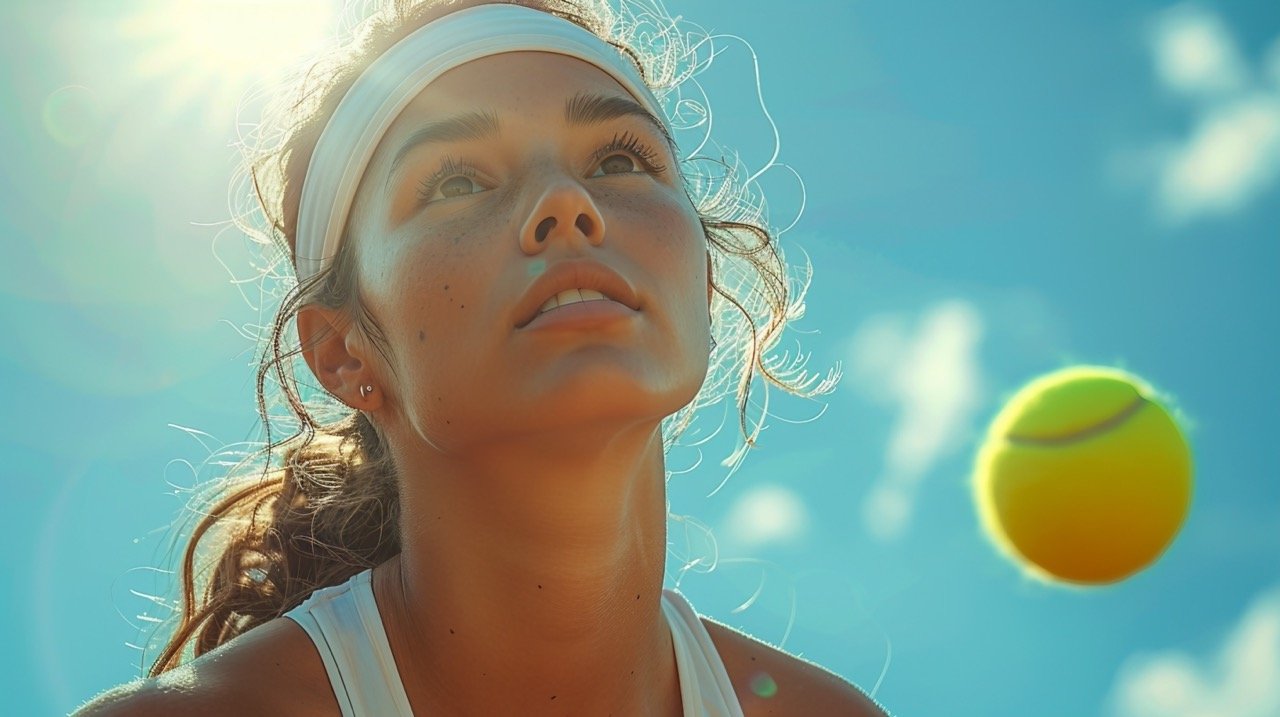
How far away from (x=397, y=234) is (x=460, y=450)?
738 millimetres

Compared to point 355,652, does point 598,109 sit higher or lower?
higher

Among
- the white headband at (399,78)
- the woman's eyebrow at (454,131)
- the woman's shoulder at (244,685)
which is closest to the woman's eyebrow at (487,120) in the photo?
the woman's eyebrow at (454,131)

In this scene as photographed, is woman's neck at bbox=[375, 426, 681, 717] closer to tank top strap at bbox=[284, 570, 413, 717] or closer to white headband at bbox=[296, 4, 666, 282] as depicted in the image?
tank top strap at bbox=[284, 570, 413, 717]

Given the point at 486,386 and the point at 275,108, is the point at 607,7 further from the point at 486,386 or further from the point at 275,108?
the point at 486,386

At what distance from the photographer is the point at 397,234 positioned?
4.44 meters

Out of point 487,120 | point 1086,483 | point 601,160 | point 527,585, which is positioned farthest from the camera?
point 1086,483

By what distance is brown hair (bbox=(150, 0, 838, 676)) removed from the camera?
510 centimetres

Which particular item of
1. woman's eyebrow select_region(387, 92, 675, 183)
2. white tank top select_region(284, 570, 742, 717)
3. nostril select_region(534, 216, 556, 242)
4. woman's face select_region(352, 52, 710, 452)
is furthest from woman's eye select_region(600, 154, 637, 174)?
white tank top select_region(284, 570, 742, 717)

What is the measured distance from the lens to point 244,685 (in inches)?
159

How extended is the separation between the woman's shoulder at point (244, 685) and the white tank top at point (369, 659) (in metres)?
0.05

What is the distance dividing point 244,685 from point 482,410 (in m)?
1.05

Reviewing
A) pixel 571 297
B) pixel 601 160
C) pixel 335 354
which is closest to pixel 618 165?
pixel 601 160

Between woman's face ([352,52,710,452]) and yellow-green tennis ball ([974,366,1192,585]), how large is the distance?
8.05ft

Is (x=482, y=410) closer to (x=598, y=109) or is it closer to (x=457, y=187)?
(x=457, y=187)
